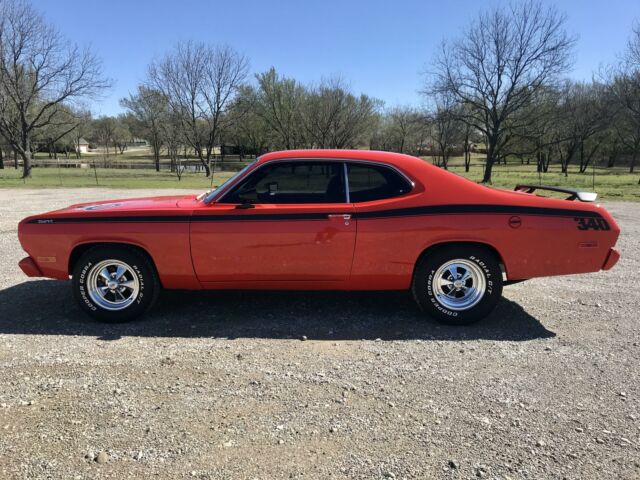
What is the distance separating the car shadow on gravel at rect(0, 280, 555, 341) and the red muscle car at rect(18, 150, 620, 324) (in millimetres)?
218

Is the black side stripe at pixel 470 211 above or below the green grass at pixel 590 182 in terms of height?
below

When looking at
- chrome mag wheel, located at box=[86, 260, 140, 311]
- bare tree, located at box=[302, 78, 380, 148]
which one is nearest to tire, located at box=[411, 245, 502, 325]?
chrome mag wheel, located at box=[86, 260, 140, 311]

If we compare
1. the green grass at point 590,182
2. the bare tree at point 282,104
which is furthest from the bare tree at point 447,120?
the bare tree at point 282,104

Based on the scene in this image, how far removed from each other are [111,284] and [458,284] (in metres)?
3.25

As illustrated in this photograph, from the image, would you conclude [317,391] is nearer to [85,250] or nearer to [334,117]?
[85,250]

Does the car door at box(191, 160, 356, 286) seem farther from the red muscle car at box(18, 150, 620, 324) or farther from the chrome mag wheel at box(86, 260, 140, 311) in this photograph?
the chrome mag wheel at box(86, 260, 140, 311)

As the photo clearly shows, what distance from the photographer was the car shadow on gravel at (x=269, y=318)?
4.09 m

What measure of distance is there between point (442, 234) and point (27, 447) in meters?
3.34

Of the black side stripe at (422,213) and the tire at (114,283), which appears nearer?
the black side stripe at (422,213)

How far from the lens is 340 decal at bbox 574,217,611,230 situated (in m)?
4.06

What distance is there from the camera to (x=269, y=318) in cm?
443

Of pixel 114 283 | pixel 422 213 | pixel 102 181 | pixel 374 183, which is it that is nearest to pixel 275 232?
pixel 374 183

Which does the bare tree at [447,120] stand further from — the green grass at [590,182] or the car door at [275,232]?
the car door at [275,232]

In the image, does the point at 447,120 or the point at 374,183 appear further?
the point at 447,120
